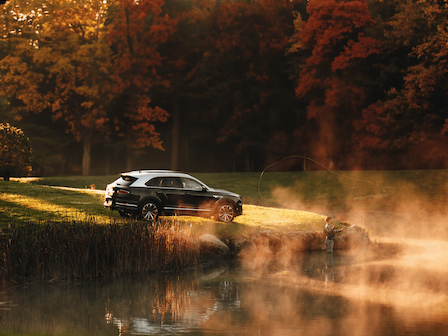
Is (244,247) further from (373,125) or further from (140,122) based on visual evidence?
(140,122)

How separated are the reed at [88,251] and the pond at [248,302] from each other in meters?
0.46

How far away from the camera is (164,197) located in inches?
798

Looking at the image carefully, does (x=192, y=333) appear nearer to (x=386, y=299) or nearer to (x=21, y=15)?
(x=386, y=299)

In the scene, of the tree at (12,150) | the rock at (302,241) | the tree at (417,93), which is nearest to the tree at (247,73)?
the tree at (417,93)

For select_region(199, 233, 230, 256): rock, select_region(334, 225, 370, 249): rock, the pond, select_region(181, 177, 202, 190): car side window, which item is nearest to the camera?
the pond

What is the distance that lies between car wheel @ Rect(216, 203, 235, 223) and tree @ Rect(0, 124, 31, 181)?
13.9 metres

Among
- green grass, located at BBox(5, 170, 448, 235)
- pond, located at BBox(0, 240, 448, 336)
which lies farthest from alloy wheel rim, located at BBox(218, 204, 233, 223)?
pond, located at BBox(0, 240, 448, 336)

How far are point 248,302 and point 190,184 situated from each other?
27.5ft

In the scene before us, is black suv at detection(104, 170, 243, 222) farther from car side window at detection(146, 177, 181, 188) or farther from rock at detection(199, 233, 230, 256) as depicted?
rock at detection(199, 233, 230, 256)

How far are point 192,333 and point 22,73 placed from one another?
41.9m

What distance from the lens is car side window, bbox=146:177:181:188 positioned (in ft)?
66.4

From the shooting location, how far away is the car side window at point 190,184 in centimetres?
2092

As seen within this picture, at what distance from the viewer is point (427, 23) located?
41844mm

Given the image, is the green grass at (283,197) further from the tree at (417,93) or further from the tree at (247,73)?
the tree at (247,73)
